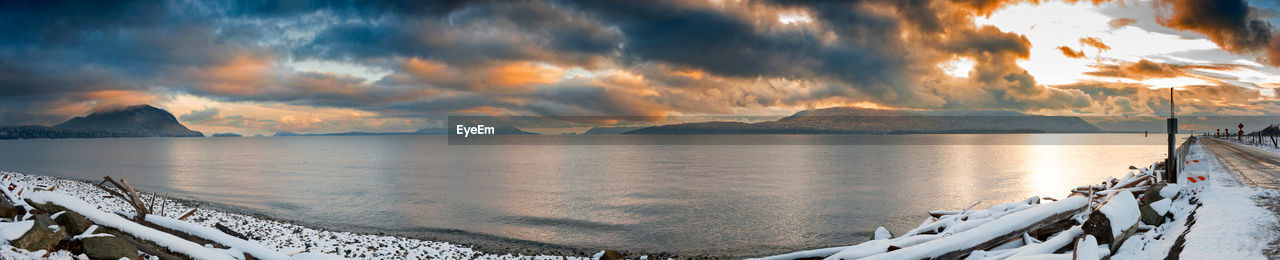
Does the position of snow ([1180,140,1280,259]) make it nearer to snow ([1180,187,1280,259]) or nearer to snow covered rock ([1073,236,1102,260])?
snow ([1180,187,1280,259])

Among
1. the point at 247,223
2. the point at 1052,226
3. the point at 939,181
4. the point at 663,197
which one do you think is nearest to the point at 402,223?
the point at 247,223

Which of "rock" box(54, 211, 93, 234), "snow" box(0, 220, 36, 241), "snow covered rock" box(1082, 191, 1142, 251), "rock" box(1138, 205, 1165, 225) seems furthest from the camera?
"rock" box(1138, 205, 1165, 225)

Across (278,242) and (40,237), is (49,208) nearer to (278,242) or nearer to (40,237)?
(40,237)

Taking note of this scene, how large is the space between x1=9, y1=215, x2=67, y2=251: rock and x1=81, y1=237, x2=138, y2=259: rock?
32cm

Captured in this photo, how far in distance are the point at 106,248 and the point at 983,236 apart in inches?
526

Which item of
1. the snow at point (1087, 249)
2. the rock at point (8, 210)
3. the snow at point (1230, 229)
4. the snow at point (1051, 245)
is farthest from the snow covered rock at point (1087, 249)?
the rock at point (8, 210)

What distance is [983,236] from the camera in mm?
9930

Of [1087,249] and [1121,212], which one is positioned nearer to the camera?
[1087,249]

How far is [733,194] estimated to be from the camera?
40.5 metres

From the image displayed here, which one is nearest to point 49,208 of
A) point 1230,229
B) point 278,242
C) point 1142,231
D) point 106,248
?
point 106,248

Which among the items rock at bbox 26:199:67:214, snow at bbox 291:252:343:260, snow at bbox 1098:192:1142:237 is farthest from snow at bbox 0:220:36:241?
snow at bbox 1098:192:1142:237

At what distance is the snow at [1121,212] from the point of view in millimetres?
9148

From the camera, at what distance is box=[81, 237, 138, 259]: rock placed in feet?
25.0

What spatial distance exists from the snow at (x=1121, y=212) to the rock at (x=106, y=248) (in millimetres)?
14490
